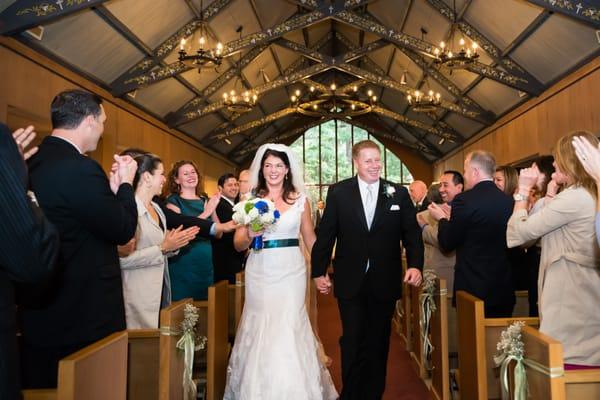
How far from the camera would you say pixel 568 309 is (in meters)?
2.34

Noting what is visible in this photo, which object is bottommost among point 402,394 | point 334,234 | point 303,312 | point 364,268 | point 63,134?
point 402,394

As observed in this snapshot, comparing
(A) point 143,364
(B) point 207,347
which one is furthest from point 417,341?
(A) point 143,364

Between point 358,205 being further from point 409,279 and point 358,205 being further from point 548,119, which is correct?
point 548,119

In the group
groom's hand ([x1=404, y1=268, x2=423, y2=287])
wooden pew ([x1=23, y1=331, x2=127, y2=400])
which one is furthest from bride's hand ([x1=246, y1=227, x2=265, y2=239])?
wooden pew ([x1=23, y1=331, x2=127, y2=400])

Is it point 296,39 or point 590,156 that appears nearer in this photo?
point 590,156

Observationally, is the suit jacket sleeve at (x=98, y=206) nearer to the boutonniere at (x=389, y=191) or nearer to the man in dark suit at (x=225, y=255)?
the boutonniere at (x=389, y=191)

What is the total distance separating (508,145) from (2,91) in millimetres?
10200

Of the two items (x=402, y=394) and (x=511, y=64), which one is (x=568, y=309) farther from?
(x=511, y=64)


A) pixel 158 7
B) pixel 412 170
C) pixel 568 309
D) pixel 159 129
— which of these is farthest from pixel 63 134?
pixel 412 170

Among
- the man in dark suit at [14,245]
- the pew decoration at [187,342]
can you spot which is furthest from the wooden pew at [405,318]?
the man in dark suit at [14,245]

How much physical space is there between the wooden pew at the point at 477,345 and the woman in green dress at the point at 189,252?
2.02m

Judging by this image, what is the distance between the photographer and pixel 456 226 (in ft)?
11.5

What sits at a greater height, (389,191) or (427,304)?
(389,191)

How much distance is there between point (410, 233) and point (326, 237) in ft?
1.74
